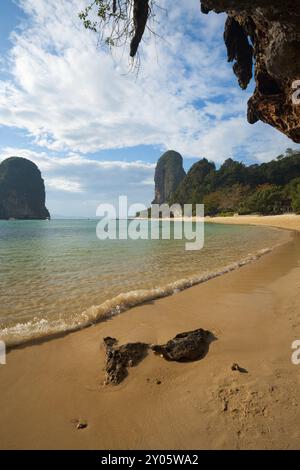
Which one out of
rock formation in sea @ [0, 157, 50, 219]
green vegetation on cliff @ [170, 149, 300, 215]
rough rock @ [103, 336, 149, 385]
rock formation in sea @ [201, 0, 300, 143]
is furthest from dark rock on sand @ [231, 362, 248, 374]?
rock formation in sea @ [0, 157, 50, 219]

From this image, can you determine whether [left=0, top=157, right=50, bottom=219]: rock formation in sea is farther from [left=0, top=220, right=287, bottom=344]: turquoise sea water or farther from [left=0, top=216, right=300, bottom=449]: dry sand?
[left=0, top=216, right=300, bottom=449]: dry sand

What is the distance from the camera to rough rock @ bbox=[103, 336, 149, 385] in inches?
138

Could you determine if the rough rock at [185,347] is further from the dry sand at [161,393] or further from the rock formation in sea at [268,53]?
the rock formation in sea at [268,53]

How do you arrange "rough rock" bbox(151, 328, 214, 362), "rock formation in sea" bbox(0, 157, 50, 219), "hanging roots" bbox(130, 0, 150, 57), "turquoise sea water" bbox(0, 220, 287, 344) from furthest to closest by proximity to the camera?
1. "rock formation in sea" bbox(0, 157, 50, 219)
2. "turquoise sea water" bbox(0, 220, 287, 344)
3. "hanging roots" bbox(130, 0, 150, 57)
4. "rough rock" bbox(151, 328, 214, 362)

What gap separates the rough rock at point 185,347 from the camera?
12.7 ft

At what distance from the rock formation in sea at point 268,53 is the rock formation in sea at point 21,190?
7258 inches

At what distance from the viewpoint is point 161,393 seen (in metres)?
3.17

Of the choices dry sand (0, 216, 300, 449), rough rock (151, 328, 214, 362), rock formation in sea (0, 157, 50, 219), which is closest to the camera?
dry sand (0, 216, 300, 449)

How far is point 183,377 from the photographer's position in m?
3.43

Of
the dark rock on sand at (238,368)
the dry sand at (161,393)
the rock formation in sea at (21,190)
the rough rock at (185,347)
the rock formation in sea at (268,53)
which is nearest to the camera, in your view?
the dry sand at (161,393)

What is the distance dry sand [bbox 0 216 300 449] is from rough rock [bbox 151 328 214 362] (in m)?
0.12

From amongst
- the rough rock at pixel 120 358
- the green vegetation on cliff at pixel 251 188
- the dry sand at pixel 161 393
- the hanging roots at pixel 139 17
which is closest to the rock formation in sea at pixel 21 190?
the green vegetation on cliff at pixel 251 188
